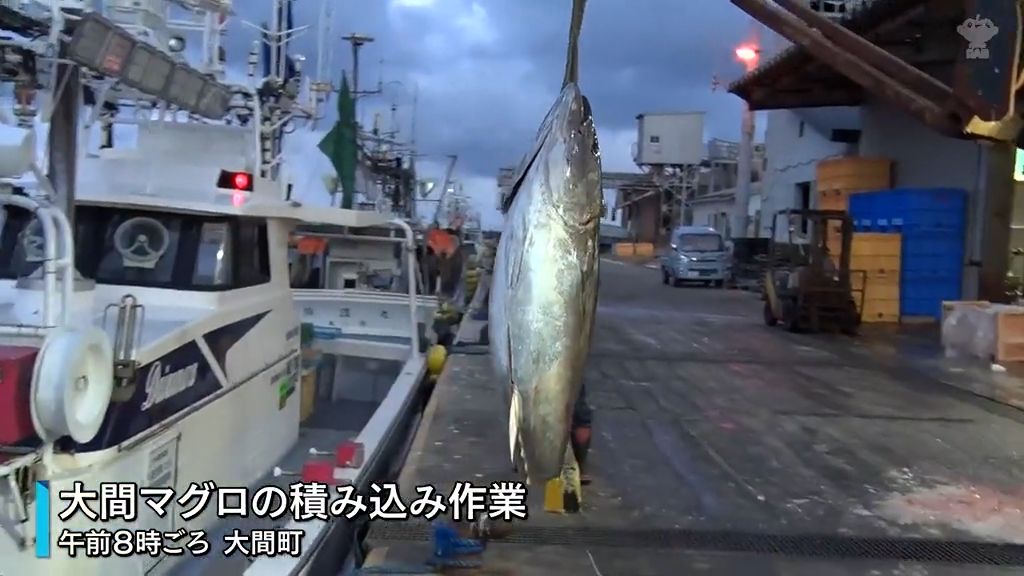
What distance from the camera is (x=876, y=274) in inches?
711

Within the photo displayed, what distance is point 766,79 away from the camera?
82.1 feet

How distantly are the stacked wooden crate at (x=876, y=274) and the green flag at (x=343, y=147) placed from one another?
9.94 meters

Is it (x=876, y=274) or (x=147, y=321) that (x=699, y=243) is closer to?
(x=876, y=274)

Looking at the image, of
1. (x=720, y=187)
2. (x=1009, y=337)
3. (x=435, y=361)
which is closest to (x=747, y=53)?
(x=1009, y=337)

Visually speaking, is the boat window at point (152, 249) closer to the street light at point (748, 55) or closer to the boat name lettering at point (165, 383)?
the boat name lettering at point (165, 383)

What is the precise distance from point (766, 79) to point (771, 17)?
27.8ft

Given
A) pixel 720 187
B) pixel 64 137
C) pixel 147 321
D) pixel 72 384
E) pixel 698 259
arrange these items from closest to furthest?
pixel 72 384 < pixel 64 137 < pixel 147 321 < pixel 698 259 < pixel 720 187

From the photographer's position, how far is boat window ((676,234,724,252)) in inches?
1180

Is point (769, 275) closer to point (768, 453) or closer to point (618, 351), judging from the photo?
point (618, 351)

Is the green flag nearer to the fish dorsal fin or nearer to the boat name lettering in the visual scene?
the boat name lettering

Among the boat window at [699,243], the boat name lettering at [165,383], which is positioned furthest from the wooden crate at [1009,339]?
the boat window at [699,243]

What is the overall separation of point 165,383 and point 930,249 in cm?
1639

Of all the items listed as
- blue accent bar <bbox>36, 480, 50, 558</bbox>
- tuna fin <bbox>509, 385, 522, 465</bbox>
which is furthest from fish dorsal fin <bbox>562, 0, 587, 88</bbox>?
blue accent bar <bbox>36, 480, 50, 558</bbox>

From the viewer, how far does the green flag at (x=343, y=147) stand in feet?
37.7
